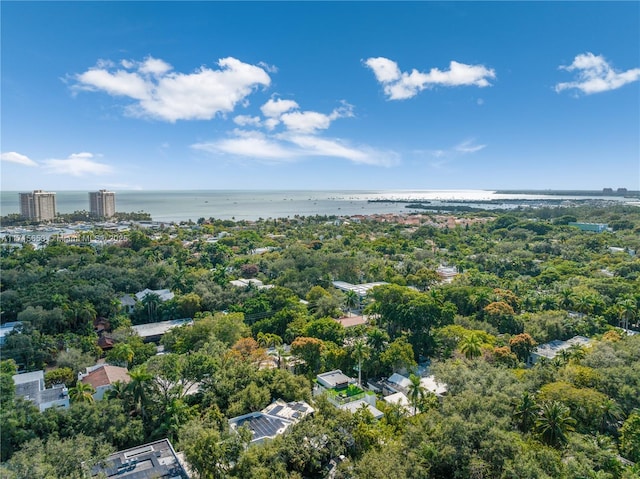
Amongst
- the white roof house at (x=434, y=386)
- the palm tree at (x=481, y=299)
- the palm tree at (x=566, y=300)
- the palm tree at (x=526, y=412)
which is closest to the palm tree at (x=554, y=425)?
the palm tree at (x=526, y=412)

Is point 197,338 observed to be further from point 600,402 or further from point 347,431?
point 600,402

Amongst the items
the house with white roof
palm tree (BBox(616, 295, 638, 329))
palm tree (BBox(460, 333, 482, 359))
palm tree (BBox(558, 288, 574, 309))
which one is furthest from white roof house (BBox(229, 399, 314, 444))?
palm tree (BBox(616, 295, 638, 329))

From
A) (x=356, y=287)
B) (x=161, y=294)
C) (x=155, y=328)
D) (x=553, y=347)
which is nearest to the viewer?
(x=553, y=347)

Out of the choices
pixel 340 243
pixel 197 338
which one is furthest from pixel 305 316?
pixel 340 243

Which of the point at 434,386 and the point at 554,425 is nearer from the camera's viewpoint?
the point at 554,425

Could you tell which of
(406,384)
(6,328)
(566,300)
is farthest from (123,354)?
(566,300)

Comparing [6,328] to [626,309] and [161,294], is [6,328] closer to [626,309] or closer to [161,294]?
[161,294]
